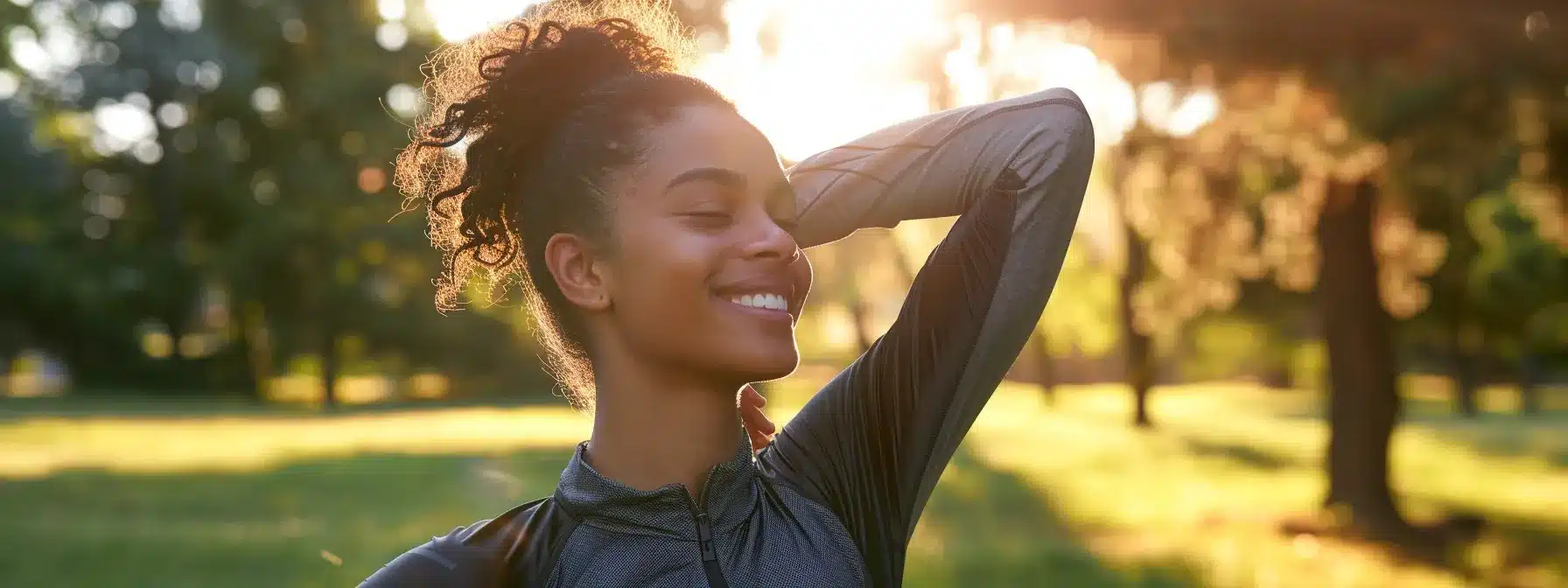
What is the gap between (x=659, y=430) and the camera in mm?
2020

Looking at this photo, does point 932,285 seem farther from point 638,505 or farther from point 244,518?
point 244,518

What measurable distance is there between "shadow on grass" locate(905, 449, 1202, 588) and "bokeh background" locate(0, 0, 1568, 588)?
0.26 ft

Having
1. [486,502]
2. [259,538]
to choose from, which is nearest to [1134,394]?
[486,502]

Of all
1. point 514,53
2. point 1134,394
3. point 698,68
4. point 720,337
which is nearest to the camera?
point 720,337

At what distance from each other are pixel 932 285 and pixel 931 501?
1501 cm

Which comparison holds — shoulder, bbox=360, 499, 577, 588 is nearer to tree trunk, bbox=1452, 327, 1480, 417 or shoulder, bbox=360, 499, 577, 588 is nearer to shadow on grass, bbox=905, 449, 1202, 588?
shadow on grass, bbox=905, 449, 1202, 588

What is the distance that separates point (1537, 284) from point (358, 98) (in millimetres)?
30032

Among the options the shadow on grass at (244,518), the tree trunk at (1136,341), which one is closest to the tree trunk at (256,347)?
the shadow on grass at (244,518)

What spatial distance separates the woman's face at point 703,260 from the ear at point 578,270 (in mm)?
22

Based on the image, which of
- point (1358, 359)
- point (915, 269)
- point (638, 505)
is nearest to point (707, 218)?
point (638, 505)

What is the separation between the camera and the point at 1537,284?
32875mm

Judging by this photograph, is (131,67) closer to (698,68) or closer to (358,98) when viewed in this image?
(358,98)

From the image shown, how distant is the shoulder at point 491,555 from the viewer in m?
1.78

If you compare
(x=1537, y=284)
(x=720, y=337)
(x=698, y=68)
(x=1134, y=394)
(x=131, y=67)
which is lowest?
(x=1134, y=394)
